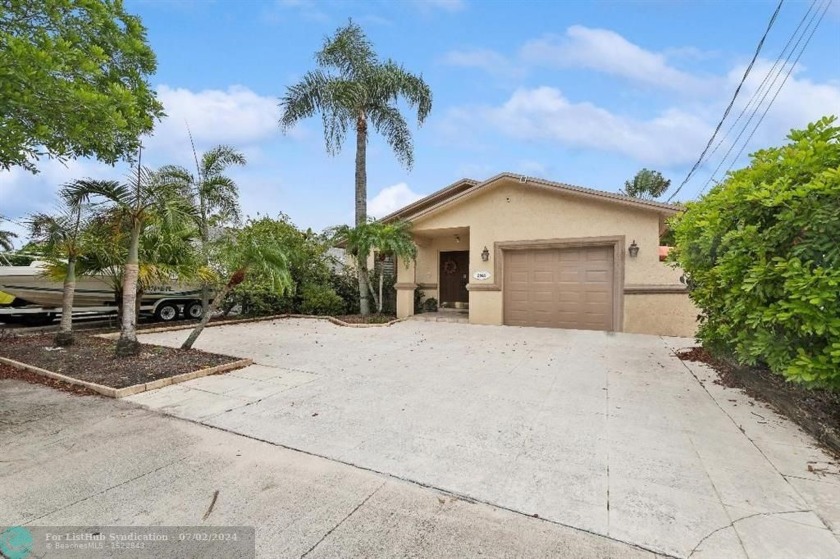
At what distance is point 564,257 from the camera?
1054 centimetres

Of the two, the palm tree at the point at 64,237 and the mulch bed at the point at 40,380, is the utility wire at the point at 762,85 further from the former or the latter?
the palm tree at the point at 64,237

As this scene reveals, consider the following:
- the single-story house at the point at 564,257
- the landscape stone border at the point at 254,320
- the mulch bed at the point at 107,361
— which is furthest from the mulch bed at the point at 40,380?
the single-story house at the point at 564,257

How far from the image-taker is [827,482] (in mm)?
2666

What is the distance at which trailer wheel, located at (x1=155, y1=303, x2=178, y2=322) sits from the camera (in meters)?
11.8

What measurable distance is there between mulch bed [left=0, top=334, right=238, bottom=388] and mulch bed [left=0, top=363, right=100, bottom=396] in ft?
0.47

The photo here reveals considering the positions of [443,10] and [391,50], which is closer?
[443,10]

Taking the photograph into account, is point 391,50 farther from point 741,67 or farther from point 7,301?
point 7,301

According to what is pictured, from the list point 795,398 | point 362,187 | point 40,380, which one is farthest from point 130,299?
point 795,398

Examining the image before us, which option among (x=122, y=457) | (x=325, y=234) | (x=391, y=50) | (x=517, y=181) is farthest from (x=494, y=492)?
(x=391, y=50)

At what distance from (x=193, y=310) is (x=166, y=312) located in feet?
2.64

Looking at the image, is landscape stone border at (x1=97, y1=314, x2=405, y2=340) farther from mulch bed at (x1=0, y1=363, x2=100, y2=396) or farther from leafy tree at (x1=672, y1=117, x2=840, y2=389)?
leafy tree at (x1=672, y1=117, x2=840, y2=389)

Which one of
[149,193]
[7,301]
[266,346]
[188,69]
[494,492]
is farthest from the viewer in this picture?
[7,301]

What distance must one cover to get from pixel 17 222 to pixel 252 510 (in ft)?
25.0

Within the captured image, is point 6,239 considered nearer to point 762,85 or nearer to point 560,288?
point 560,288
